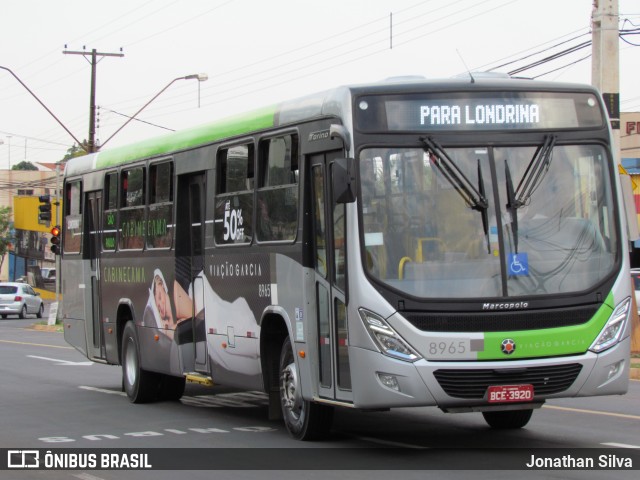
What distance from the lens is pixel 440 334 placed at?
957 centimetres

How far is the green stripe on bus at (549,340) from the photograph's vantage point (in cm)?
959

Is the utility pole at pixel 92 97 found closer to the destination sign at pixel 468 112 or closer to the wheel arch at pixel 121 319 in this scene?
the wheel arch at pixel 121 319

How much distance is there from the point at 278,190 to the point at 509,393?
3.38 metres

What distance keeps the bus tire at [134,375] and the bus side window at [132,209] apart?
1.19 metres

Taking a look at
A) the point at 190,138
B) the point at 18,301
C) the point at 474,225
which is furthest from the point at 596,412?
the point at 18,301

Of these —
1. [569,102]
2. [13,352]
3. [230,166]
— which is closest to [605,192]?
[569,102]

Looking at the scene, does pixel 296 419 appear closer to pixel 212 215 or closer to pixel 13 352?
pixel 212 215

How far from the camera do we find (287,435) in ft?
39.3

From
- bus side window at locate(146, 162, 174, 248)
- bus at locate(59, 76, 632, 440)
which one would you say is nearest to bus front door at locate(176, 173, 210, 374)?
bus side window at locate(146, 162, 174, 248)

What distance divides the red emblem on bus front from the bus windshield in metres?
0.40

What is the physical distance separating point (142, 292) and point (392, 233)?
669 centimetres

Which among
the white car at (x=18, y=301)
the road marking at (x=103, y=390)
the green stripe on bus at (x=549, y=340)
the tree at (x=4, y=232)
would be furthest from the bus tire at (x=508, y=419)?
the tree at (x=4, y=232)

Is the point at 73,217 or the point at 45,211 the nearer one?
the point at 73,217

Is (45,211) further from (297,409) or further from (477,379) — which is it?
(477,379)
